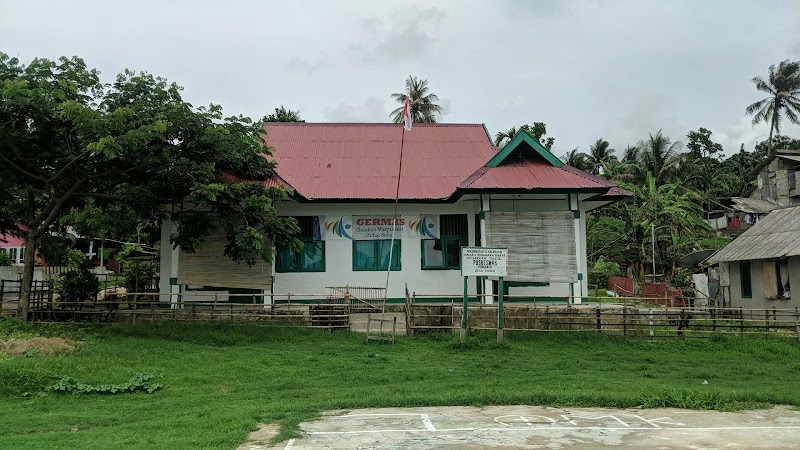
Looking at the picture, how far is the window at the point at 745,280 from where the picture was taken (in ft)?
79.8

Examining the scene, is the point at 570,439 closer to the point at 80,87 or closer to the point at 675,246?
the point at 80,87

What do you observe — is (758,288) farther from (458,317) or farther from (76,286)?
(76,286)

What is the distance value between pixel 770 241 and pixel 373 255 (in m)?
14.9

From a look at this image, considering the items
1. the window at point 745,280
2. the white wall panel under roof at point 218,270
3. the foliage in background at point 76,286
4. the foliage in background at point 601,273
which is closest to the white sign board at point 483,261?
the white wall panel under roof at point 218,270

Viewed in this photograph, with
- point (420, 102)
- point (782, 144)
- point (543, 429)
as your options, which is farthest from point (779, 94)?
point (543, 429)

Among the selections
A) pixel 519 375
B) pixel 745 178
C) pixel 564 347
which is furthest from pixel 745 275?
pixel 745 178

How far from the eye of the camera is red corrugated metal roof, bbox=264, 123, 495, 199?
20.4 m

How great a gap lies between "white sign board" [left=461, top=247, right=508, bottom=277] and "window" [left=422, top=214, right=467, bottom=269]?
14.6 feet

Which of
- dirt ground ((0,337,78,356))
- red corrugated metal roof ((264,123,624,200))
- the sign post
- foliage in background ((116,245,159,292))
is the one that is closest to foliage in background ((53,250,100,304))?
foliage in background ((116,245,159,292))

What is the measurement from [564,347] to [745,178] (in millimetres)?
44650

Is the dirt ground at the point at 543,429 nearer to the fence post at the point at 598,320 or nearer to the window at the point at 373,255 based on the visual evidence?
the fence post at the point at 598,320

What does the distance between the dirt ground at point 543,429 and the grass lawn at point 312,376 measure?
445mm

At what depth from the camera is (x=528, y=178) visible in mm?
18703

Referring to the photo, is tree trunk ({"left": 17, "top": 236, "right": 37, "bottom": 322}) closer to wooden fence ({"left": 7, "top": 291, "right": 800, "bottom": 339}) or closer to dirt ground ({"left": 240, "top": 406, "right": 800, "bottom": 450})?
wooden fence ({"left": 7, "top": 291, "right": 800, "bottom": 339})
